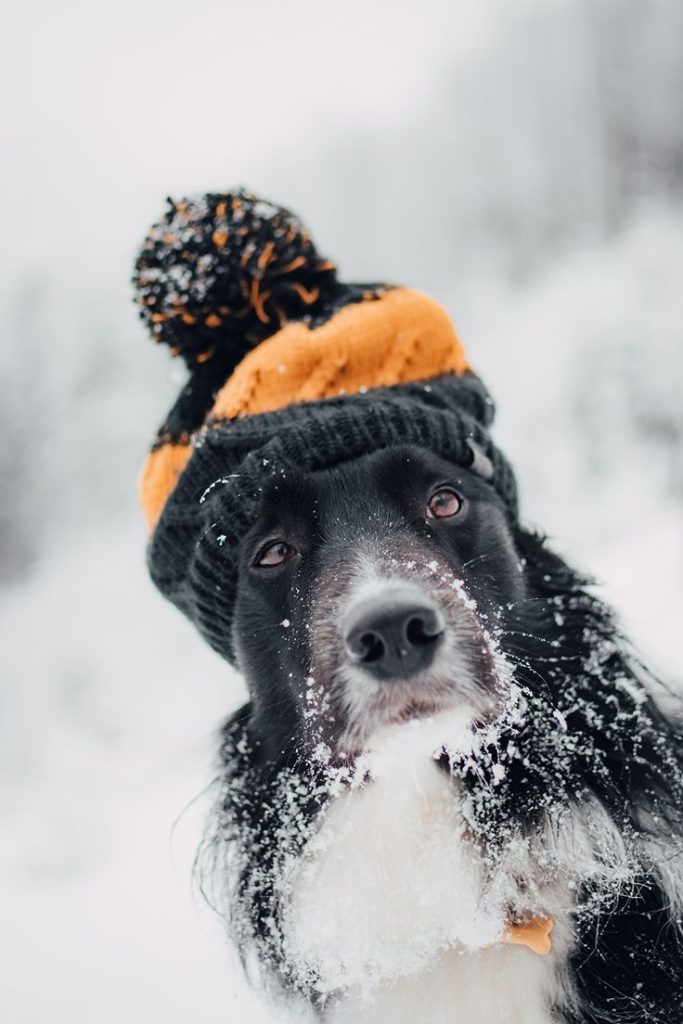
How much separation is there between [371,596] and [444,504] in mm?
558

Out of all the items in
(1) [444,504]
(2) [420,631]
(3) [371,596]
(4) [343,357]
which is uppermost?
(4) [343,357]

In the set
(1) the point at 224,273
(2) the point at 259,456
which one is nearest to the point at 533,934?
(2) the point at 259,456

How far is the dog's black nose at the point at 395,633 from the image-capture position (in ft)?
5.56

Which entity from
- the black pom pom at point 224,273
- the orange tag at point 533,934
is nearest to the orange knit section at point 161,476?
the black pom pom at point 224,273

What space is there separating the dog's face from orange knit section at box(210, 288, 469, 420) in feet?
1.07

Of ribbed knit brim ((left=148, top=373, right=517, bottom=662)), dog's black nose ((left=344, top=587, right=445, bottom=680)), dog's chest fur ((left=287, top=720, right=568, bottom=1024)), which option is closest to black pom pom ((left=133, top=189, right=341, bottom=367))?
ribbed knit brim ((left=148, top=373, right=517, bottom=662))

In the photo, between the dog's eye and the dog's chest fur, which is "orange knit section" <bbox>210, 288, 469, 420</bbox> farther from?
the dog's chest fur

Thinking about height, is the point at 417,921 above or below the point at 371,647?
below

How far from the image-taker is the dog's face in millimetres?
1745

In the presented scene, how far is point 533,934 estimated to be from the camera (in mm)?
1961

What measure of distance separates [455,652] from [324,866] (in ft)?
2.82

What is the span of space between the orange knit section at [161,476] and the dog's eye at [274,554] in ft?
1.64

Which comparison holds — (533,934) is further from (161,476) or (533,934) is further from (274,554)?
(161,476)

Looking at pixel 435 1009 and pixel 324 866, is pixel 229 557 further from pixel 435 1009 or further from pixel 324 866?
pixel 435 1009
